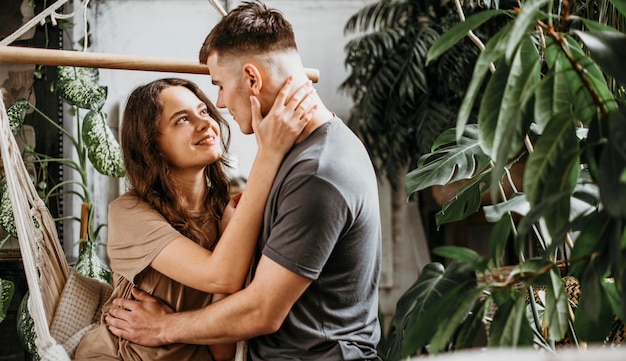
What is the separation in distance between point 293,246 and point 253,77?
37cm

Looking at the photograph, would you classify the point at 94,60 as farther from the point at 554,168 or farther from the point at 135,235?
the point at 554,168

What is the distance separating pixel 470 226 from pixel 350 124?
0.81 meters

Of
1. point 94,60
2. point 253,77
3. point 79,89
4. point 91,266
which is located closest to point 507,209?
point 253,77

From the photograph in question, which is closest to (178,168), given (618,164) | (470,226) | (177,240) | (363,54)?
(177,240)

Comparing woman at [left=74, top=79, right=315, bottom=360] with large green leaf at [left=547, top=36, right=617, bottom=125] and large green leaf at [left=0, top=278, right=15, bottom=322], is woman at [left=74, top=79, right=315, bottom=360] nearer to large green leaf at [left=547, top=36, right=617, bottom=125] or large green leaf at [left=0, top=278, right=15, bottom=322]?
large green leaf at [left=547, top=36, right=617, bottom=125]

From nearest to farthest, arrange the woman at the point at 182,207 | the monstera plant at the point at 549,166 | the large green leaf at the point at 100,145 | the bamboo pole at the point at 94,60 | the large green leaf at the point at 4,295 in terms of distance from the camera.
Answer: the monstera plant at the point at 549,166, the woman at the point at 182,207, the bamboo pole at the point at 94,60, the large green leaf at the point at 4,295, the large green leaf at the point at 100,145

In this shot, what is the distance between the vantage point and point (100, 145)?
2580 mm

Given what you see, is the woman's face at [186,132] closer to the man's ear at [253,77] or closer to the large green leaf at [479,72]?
the man's ear at [253,77]

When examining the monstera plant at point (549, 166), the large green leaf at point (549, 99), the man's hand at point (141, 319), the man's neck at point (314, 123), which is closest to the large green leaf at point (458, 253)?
the monstera plant at point (549, 166)

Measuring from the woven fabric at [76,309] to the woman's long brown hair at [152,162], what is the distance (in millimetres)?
261

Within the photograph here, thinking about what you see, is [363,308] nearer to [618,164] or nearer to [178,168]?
[178,168]

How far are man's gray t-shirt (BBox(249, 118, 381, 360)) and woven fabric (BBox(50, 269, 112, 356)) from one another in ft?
1.49

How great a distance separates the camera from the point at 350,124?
3.45m

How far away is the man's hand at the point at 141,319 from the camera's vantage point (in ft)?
5.28
